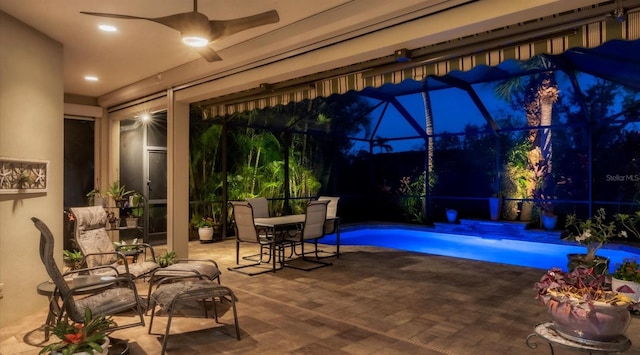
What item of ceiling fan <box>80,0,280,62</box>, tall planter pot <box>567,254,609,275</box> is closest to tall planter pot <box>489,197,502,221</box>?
tall planter pot <box>567,254,609,275</box>

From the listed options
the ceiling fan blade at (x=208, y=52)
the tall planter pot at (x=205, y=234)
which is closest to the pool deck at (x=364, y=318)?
the ceiling fan blade at (x=208, y=52)

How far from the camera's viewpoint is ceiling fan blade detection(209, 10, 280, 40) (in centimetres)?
312

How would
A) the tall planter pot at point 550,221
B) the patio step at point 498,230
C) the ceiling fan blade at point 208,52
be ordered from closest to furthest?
the ceiling fan blade at point 208,52, the patio step at point 498,230, the tall planter pot at point 550,221

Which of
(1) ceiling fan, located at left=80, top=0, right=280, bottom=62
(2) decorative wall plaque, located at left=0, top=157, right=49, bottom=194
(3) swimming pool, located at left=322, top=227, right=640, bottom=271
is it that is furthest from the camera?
(3) swimming pool, located at left=322, top=227, right=640, bottom=271

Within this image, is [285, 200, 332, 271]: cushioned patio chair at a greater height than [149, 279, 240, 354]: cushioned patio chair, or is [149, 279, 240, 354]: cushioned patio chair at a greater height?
[285, 200, 332, 271]: cushioned patio chair

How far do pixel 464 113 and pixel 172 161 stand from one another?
954 cm

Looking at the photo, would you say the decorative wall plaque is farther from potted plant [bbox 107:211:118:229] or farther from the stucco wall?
potted plant [bbox 107:211:118:229]

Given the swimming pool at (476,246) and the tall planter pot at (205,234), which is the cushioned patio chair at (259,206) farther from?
the swimming pool at (476,246)

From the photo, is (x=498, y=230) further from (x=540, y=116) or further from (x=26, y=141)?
(x=26, y=141)

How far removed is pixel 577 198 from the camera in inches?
389

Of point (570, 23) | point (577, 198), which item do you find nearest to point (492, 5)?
point (570, 23)

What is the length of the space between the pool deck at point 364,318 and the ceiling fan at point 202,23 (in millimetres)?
2438

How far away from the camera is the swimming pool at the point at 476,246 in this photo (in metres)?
7.91

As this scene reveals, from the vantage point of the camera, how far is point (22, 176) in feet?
13.1
